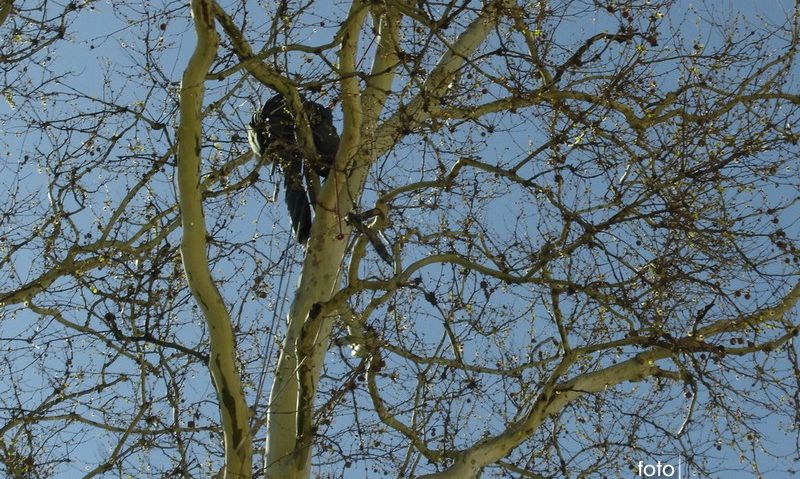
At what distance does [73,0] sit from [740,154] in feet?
14.8

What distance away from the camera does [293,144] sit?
297 inches

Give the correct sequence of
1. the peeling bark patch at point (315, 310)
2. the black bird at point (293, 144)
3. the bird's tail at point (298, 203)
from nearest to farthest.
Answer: the peeling bark patch at point (315, 310)
the black bird at point (293, 144)
the bird's tail at point (298, 203)

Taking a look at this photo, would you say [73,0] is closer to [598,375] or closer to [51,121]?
[51,121]

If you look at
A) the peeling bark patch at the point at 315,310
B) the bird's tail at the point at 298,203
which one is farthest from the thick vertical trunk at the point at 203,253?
the bird's tail at the point at 298,203

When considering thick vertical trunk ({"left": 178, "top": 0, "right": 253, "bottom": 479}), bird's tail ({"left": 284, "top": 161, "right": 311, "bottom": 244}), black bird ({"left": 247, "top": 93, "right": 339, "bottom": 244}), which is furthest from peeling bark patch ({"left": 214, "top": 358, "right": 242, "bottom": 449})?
bird's tail ({"left": 284, "top": 161, "right": 311, "bottom": 244})

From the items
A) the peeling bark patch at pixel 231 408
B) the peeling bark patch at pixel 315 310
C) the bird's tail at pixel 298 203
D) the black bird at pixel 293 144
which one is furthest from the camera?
the bird's tail at pixel 298 203

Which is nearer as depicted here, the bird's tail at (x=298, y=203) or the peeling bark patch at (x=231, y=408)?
the peeling bark patch at (x=231, y=408)

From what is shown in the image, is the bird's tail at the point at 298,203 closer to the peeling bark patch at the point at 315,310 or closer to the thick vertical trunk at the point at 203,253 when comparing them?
the peeling bark patch at the point at 315,310

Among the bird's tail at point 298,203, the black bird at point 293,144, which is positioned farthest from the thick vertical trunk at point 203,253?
the bird's tail at point 298,203

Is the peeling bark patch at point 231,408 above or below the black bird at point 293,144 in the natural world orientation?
below

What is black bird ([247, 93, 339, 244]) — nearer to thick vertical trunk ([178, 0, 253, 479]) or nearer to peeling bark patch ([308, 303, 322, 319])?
peeling bark patch ([308, 303, 322, 319])

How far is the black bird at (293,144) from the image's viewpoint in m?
7.67

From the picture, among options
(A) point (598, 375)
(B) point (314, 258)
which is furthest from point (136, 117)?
(A) point (598, 375)

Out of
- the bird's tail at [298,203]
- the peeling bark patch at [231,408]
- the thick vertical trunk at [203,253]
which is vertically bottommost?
the peeling bark patch at [231,408]
